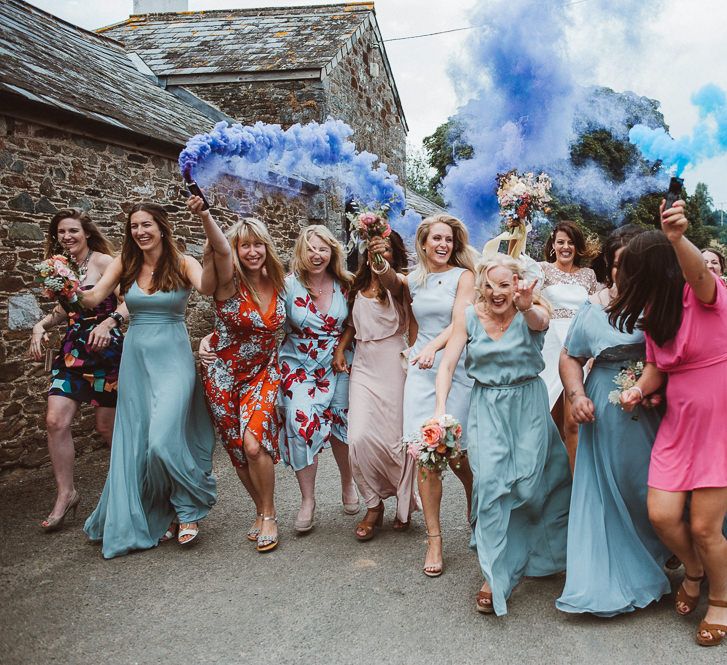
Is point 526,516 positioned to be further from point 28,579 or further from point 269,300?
point 28,579

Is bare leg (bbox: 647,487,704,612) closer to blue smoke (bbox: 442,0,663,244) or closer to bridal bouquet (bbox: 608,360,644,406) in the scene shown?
bridal bouquet (bbox: 608,360,644,406)

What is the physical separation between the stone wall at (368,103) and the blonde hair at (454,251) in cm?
886

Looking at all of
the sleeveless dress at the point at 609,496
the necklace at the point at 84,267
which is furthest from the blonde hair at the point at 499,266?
the necklace at the point at 84,267

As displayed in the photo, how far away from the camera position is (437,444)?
380cm

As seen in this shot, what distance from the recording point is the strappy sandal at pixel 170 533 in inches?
194

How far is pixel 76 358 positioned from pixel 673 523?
4080 mm

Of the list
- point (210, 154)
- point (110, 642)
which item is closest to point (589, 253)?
point (210, 154)

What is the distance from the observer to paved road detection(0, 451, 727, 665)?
329 centimetres

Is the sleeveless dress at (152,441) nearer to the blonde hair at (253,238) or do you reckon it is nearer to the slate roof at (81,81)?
the blonde hair at (253,238)

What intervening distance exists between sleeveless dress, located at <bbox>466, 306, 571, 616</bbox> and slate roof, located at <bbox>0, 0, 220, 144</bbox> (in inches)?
203

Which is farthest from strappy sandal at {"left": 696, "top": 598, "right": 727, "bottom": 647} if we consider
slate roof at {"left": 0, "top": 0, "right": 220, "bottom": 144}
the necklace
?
slate roof at {"left": 0, "top": 0, "right": 220, "bottom": 144}

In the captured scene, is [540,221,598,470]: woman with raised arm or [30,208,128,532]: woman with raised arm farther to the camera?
[540,221,598,470]: woman with raised arm

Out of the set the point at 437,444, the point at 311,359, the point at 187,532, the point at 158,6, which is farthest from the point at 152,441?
the point at 158,6

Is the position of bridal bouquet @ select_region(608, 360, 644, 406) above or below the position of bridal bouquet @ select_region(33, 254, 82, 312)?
below
